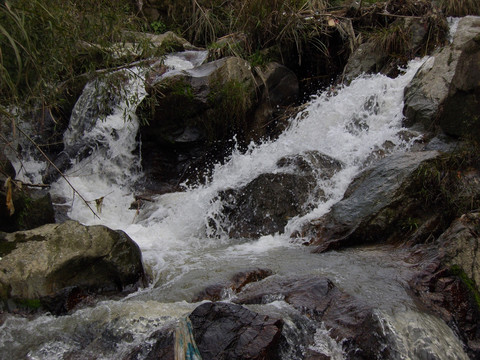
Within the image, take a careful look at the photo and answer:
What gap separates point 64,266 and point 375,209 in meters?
3.03

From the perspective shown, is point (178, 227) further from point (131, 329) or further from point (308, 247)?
point (131, 329)

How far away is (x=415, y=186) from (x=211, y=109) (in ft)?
13.3

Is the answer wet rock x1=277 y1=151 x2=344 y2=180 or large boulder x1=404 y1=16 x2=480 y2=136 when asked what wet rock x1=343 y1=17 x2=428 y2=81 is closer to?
large boulder x1=404 y1=16 x2=480 y2=136

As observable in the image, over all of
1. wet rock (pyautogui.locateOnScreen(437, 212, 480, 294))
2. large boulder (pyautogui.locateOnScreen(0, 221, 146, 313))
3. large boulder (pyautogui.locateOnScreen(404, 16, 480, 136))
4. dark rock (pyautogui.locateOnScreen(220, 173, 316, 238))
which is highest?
large boulder (pyautogui.locateOnScreen(404, 16, 480, 136))

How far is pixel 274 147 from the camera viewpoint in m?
6.84

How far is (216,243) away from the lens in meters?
5.48

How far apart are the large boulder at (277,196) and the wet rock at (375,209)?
0.58 meters

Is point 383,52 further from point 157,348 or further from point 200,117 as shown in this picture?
point 157,348

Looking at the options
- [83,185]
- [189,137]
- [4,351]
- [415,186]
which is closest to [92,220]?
[83,185]

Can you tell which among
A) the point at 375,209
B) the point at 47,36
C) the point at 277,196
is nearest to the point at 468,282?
the point at 375,209

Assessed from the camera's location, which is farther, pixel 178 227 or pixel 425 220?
pixel 178 227

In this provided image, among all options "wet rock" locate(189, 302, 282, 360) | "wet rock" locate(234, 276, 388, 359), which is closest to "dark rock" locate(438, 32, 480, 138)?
"wet rock" locate(234, 276, 388, 359)

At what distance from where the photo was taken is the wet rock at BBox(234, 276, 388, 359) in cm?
264

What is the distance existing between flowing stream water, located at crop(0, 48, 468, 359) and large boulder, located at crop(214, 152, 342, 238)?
0.12 m
